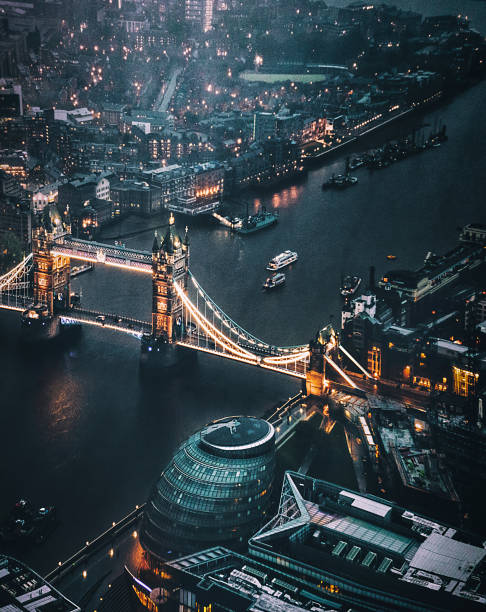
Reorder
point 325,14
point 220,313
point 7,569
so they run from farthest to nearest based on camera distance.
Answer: point 325,14 → point 220,313 → point 7,569

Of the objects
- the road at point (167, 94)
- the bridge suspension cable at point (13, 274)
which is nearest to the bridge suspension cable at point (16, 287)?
the bridge suspension cable at point (13, 274)

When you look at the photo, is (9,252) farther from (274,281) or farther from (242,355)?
(242,355)

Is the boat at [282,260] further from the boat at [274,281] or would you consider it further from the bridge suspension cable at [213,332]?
the bridge suspension cable at [213,332]

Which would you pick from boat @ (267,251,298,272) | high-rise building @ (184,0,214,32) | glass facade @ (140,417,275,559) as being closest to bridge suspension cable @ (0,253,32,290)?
boat @ (267,251,298,272)

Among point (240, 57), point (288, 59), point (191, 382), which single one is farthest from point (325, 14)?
point (191, 382)

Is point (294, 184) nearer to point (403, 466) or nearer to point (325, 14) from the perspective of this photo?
point (325, 14)

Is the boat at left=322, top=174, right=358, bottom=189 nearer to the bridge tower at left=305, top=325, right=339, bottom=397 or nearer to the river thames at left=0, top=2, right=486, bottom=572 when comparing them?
the river thames at left=0, top=2, right=486, bottom=572
